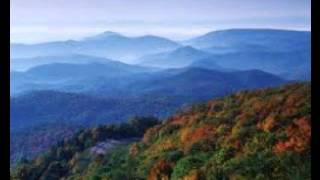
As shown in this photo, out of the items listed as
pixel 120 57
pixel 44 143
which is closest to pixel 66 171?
pixel 44 143

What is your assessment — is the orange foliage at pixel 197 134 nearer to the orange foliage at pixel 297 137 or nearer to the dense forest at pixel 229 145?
the dense forest at pixel 229 145

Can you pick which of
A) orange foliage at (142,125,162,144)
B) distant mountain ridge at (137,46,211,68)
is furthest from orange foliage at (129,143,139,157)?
distant mountain ridge at (137,46,211,68)

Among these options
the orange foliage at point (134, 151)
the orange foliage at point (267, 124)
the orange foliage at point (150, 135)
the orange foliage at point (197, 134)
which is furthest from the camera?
the orange foliage at point (150, 135)

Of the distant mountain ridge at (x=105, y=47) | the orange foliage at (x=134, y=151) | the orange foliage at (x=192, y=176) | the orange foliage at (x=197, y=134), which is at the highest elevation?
the distant mountain ridge at (x=105, y=47)

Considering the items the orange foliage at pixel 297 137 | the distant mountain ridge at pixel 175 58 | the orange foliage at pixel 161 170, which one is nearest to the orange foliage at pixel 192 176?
the orange foliage at pixel 161 170

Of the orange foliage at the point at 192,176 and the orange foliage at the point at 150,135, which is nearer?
the orange foliage at the point at 192,176

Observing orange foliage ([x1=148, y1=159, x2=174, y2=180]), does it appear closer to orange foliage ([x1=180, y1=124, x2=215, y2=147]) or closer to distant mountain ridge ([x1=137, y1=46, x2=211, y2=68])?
orange foliage ([x1=180, y1=124, x2=215, y2=147])
